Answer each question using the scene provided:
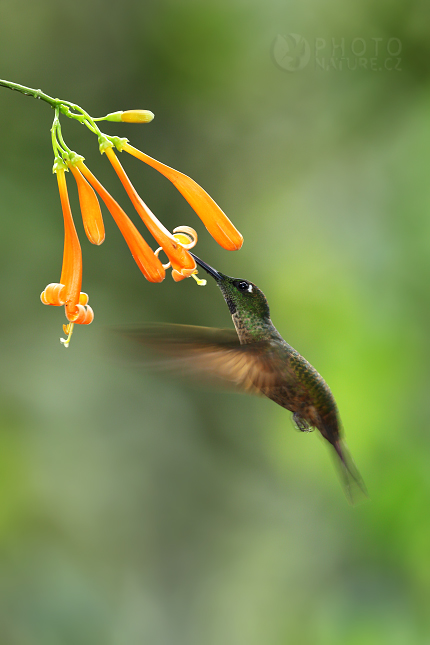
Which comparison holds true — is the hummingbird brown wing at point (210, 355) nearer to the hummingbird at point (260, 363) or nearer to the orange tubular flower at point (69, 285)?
the hummingbird at point (260, 363)

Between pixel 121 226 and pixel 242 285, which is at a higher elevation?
pixel 242 285

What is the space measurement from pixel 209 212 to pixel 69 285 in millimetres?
329

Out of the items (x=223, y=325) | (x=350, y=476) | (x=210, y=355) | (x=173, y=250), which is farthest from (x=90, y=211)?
(x=223, y=325)

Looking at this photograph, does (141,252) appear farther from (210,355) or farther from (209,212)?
(210,355)

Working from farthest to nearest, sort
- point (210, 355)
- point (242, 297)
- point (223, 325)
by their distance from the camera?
point (223, 325)
point (242, 297)
point (210, 355)

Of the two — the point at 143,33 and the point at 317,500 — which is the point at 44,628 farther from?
the point at 143,33

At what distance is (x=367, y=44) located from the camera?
3.83m

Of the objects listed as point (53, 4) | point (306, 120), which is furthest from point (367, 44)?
point (53, 4)

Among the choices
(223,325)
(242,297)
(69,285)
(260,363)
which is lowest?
(69,285)

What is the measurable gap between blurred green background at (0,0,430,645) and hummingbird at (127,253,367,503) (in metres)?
2.18

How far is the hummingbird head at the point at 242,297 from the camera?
5.02ft

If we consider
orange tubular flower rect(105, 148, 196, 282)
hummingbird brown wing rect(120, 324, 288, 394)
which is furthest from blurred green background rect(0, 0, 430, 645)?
orange tubular flower rect(105, 148, 196, 282)

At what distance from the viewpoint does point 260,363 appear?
1.44m

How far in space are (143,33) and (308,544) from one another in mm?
3590
